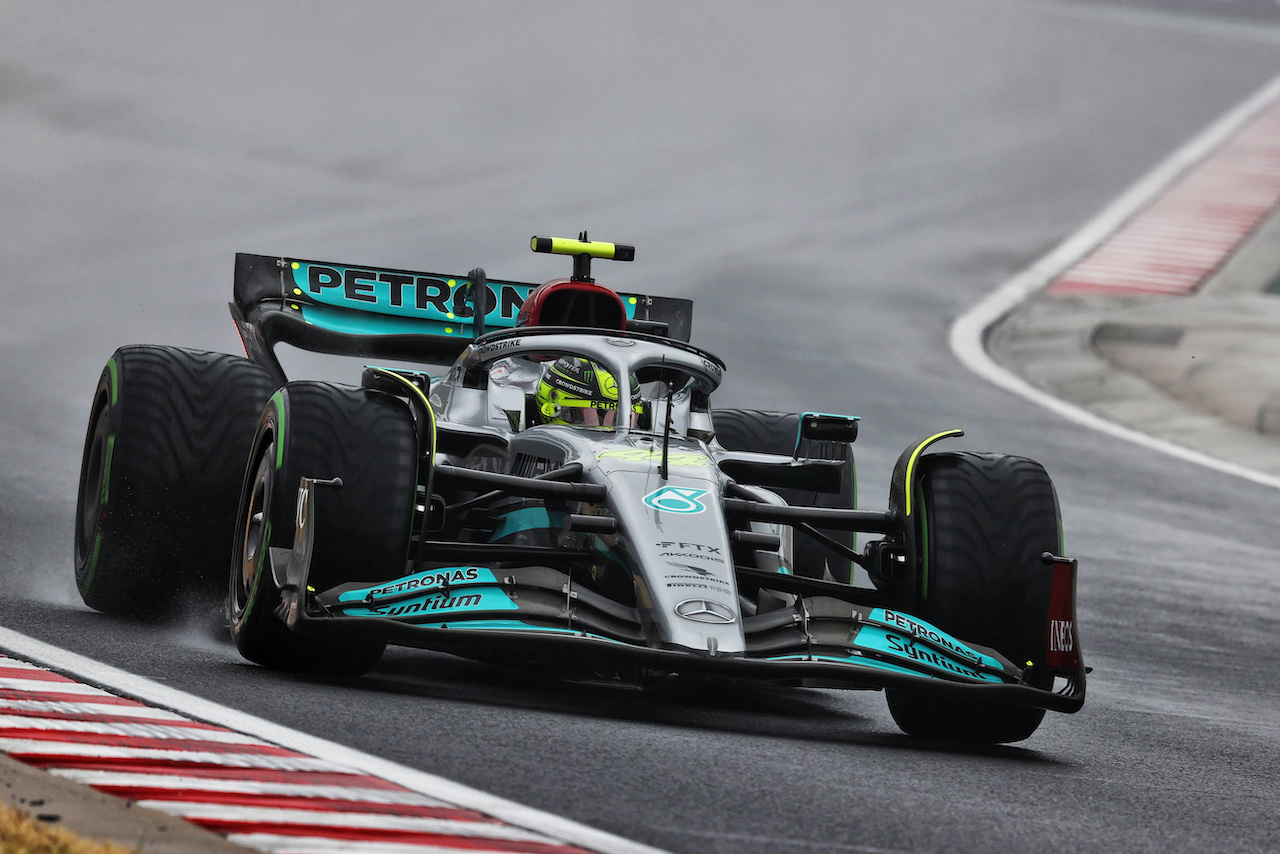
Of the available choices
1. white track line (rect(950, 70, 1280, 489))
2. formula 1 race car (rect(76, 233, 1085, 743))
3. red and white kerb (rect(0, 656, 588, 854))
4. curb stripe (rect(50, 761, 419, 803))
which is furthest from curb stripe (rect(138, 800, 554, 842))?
white track line (rect(950, 70, 1280, 489))

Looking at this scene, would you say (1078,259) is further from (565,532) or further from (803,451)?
(565,532)

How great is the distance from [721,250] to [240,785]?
72.2 ft

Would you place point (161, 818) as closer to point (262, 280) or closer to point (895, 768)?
point (895, 768)

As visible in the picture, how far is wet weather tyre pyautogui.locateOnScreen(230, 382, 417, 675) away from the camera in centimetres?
596

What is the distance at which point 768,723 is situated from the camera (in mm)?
6398

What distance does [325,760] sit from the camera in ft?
14.3

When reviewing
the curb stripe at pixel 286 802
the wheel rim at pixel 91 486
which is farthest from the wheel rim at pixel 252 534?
the curb stripe at pixel 286 802

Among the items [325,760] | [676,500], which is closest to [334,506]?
[676,500]

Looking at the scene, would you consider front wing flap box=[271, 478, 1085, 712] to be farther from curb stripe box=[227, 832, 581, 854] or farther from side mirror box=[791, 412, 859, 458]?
curb stripe box=[227, 832, 581, 854]

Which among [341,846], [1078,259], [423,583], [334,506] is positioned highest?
[1078,259]

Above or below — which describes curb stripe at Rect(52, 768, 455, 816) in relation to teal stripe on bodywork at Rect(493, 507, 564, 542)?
below

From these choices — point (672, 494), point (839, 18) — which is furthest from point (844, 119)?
point (672, 494)

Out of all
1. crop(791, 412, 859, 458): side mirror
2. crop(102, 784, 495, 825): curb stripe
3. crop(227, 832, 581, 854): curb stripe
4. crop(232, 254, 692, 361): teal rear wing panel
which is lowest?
crop(227, 832, 581, 854): curb stripe

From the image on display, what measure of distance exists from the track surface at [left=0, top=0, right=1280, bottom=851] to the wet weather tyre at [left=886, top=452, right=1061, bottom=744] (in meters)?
0.25
